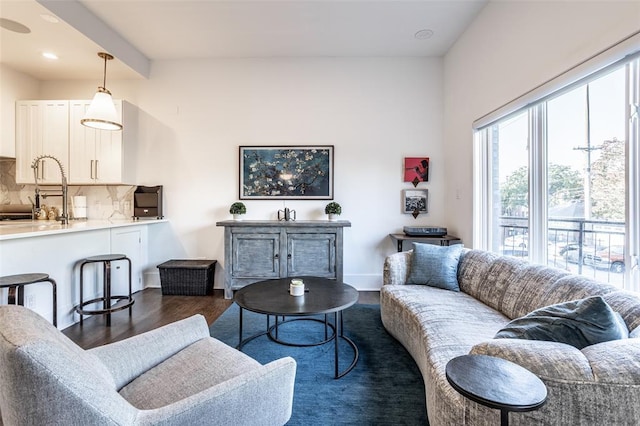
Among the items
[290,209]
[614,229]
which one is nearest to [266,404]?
[614,229]

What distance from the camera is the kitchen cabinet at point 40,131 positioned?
11.8 feet

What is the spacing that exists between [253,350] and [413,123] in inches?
132

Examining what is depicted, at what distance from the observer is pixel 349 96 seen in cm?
386

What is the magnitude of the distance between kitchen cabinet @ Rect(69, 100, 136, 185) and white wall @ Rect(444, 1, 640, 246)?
4242 millimetres

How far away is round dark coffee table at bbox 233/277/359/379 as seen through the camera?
→ 5.95ft

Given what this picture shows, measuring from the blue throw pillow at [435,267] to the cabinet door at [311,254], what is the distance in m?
1.12

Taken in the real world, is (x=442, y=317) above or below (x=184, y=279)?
above

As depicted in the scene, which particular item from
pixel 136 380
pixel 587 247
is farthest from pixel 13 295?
pixel 587 247

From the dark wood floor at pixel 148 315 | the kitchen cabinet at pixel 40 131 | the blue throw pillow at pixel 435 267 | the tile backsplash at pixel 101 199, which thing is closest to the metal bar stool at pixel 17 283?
the dark wood floor at pixel 148 315

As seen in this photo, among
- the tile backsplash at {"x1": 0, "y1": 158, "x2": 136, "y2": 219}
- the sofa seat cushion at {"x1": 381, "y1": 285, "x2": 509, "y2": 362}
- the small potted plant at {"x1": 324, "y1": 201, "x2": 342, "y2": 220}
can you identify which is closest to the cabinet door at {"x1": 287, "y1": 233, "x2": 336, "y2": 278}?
the small potted plant at {"x1": 324, "y1": 201, "x2": 342, "y2": 220}

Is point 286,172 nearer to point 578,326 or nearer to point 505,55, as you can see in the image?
point 505,55

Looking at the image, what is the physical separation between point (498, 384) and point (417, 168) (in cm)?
331

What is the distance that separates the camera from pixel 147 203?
3820 millimetres

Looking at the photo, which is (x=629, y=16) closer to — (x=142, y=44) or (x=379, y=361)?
(x=379, y=361)
